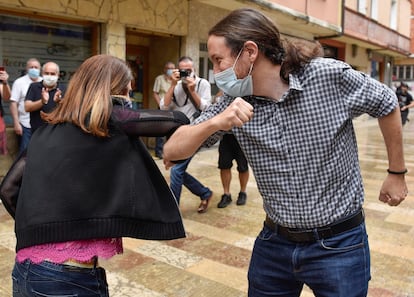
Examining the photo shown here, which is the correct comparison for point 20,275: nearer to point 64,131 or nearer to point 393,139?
point 64,131

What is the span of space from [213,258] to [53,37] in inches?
210

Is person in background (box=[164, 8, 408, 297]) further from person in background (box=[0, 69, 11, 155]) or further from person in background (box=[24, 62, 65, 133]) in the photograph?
person in background (box=[0, 69, 11, 155])

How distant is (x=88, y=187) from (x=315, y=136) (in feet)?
2.82

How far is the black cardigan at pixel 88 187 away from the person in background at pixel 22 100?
509cm

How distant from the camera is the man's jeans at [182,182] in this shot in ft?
16.3

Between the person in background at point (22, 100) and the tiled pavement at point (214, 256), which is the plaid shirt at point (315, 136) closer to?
the tiled pavement at point (214, 256)

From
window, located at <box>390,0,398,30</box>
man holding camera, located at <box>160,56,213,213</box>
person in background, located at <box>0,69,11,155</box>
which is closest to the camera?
man holding camera, located at <box>160,56,213,213</box>

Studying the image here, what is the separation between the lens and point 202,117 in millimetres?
1949

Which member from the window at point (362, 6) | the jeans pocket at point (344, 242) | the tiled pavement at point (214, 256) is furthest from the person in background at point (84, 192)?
the window at point (362, 6)

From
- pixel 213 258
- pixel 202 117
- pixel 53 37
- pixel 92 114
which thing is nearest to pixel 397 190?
pixel 202 117

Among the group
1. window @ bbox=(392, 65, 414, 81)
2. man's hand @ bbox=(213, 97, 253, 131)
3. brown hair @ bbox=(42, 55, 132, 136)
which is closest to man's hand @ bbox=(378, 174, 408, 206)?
man's hand @ bbox=(213, 97, 253, 131)

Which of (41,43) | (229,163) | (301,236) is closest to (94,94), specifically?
(301,236)

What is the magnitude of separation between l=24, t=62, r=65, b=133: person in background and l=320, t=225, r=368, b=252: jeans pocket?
14.8 feet

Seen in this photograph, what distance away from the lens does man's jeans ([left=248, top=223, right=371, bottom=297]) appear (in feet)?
5.81
